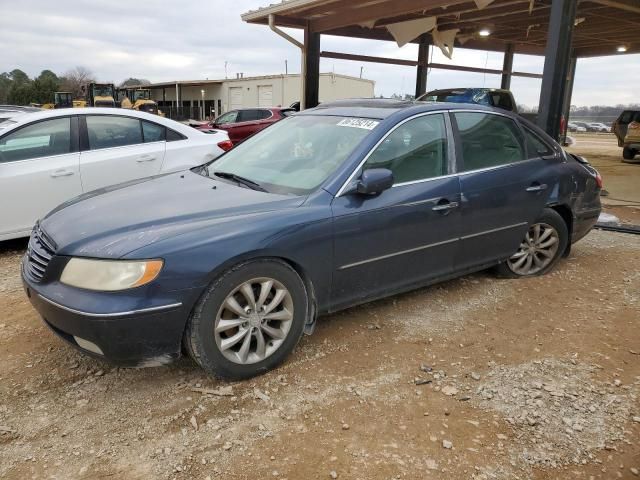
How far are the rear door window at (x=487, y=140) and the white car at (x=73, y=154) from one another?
3.04 m

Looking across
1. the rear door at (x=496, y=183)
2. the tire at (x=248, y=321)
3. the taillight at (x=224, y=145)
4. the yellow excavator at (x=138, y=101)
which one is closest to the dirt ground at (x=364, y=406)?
the tire at (x=248, y=321)

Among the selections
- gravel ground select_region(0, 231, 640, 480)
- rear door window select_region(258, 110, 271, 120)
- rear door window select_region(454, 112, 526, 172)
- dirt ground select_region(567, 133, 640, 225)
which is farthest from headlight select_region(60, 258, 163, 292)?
rear door window select_region(258, 110, 271, 120)

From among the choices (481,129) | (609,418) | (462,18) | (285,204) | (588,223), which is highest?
(462,18)

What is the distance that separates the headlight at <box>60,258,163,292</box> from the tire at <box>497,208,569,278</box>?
10.4 feet

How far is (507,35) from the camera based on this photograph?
53.6ft

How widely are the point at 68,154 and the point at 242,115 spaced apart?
41.7ft

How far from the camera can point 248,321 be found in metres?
2.86

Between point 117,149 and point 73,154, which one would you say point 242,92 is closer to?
point 117,149

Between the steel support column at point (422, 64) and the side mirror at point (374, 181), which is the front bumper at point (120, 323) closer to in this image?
the side mirror at point (374, 181)

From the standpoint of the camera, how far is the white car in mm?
5141

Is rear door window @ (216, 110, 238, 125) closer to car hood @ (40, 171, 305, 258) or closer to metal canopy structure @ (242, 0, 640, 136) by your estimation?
metal canopy structure @ (242, 0, 640, 136)

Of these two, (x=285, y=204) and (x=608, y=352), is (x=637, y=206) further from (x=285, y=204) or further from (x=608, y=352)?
(x=285, y=204)

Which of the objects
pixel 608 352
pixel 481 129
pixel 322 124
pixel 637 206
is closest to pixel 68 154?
pixel 322 124

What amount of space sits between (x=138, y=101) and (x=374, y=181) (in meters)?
34.2
